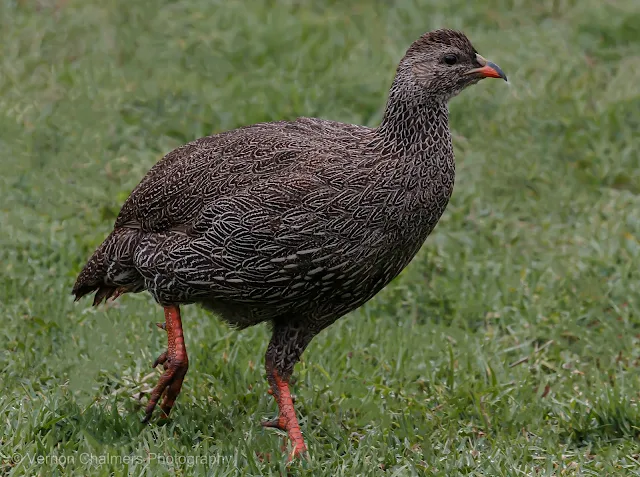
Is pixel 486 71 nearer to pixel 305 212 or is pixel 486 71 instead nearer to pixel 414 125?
pixel 414 125

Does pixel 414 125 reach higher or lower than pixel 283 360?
higher

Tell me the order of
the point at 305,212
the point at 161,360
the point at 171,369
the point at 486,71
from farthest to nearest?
1. the point at 161,360
2. the point at 171,369
3. the point at 486,71
4. the point at 305,212

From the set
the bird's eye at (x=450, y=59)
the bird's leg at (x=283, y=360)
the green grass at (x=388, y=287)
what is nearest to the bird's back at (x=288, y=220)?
the bird's leg at (x=283, y=360)

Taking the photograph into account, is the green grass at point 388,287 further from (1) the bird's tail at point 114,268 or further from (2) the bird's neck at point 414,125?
(2) the bird's neck at point 414,125

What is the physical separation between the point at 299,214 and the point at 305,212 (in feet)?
0.10

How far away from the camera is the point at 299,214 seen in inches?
189

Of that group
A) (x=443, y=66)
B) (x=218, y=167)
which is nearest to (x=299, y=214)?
(x=218, y=167)

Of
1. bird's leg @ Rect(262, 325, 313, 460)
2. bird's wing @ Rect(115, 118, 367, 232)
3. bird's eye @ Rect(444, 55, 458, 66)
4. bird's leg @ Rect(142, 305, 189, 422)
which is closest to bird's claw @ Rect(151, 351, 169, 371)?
bird's leg @ Rect(142, 305, 189, 422)

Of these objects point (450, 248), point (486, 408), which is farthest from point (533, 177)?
point (486, 408)

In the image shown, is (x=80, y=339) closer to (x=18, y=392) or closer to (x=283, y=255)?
(x=18, y=392)

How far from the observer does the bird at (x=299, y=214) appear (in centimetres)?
481

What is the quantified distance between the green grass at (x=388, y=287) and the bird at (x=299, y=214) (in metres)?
0.44

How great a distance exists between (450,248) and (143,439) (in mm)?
3048

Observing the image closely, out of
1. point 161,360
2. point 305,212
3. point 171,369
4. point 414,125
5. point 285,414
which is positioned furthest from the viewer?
point 161,360
